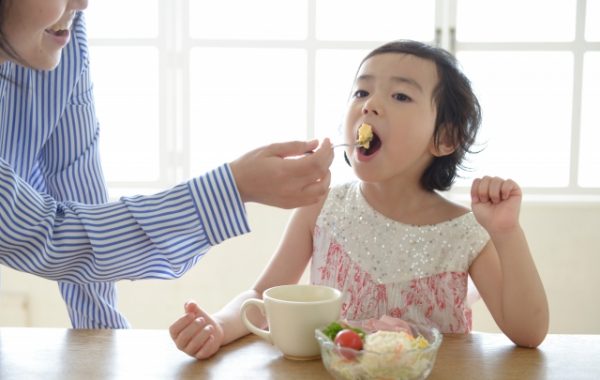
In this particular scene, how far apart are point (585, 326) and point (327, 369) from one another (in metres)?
2.13

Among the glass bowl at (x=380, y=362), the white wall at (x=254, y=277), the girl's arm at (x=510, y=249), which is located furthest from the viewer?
the white wall at (x=254, y=277)

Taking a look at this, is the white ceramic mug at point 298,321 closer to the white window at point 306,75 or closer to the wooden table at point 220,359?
the wooden table at point 220,359

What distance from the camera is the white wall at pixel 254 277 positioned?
260cm

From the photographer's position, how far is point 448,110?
1.41 meters

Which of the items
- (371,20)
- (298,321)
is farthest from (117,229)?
(371,20)

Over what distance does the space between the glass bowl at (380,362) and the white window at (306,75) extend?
192 centimetres

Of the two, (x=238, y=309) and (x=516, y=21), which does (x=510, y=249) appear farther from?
(x=516, y=21)

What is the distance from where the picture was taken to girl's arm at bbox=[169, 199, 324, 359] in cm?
95

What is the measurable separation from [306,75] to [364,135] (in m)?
1.50

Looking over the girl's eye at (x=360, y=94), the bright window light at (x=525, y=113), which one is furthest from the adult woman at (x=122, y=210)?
the bright window light at (x=525, y=113)

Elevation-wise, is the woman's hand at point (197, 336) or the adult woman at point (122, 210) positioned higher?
the adult woman at point (122, 210)

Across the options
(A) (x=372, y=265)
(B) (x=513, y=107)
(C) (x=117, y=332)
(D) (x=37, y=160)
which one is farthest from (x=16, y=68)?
(B) (x=513, y=107)

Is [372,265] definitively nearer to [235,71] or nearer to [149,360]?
[149,360]

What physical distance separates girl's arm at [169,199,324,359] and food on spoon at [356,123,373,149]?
0.80 feet
